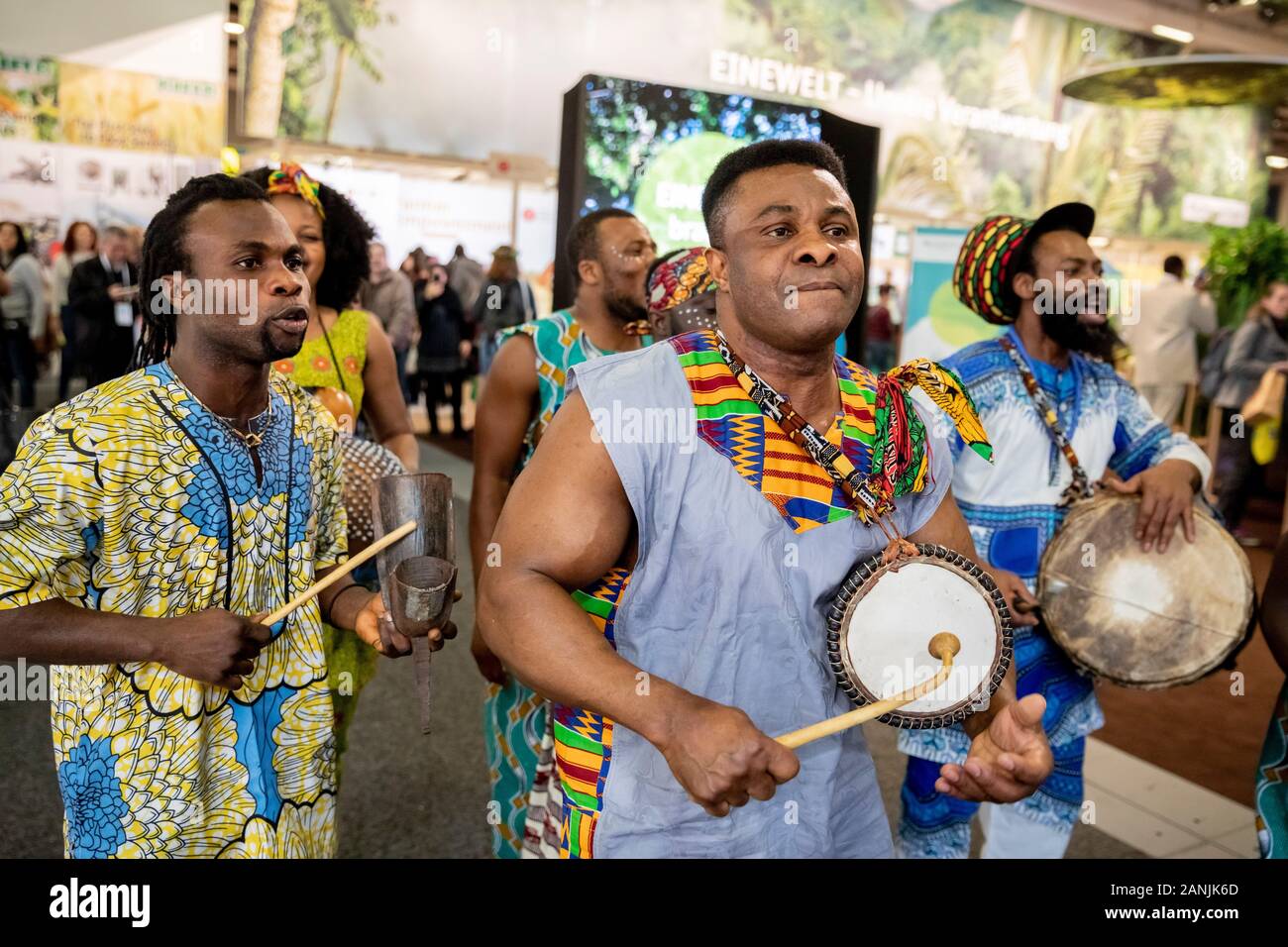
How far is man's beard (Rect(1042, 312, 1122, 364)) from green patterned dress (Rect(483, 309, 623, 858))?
110 cm

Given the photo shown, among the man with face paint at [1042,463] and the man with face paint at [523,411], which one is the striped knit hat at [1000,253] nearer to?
the man with face paint at [1042,463]

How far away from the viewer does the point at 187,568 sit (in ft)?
5.04

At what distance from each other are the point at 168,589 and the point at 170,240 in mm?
535

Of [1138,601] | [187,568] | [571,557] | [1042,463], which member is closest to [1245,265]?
[1042,463]

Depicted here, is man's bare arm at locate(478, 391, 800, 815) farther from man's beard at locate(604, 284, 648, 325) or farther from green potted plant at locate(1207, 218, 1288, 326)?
green potted plant at locate(1207, 218, 1288, 326)

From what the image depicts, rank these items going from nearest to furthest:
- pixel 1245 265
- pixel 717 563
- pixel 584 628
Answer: pixel 584 628 < pixel 717 563 < pixel 1245 265

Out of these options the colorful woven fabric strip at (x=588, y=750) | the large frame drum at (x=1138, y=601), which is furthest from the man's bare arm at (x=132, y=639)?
the large frame drum at (x=1138, y=601)

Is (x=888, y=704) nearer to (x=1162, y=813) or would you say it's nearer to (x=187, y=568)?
(x=187, y=568)

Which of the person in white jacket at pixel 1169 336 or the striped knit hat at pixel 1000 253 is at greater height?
the striped knit hat at pixel 1000 253

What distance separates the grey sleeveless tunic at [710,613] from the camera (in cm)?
138

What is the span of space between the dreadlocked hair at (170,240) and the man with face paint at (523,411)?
3.04ft

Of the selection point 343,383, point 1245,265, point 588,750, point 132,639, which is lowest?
point 588,750

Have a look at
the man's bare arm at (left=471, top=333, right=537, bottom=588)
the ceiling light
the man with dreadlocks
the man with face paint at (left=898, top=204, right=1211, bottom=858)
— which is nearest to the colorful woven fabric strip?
the man with dreadlocks
